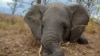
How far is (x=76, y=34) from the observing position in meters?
9.73

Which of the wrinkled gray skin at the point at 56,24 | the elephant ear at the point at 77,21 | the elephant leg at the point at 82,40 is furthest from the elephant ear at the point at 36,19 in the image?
the elephant leg at the point at 82,40

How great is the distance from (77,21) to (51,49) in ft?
7.39

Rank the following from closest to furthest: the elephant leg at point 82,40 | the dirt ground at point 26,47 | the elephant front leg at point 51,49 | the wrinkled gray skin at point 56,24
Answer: the elephant front leg at point 51,49 → the wrinkled gray skin at point 56,24 → the dirt ground at point 26,47 → the elephant leg at point 82,40

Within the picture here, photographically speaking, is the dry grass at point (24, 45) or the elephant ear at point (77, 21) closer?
the dry grass at point (24, 45)

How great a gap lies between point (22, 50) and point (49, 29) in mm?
879

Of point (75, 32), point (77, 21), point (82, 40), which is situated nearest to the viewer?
point (75, 32)

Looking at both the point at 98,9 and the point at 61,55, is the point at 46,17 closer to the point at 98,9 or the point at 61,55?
the point at 61,55

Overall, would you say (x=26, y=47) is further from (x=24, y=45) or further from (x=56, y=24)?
(x=56, y=24)

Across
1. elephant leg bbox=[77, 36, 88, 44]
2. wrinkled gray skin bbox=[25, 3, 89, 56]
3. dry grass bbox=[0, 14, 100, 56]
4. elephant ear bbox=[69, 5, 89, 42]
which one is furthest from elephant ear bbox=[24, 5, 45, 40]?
elephant leg bbox=[77, 36, 88, 44]

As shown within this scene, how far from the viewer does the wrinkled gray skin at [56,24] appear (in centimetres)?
824

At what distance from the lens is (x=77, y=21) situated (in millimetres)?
9984

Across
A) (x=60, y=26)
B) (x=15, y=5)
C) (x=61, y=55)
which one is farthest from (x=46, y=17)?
(x=15, y=5)

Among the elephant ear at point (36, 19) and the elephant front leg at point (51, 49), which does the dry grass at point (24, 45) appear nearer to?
the elephant ear at point (36, 19)

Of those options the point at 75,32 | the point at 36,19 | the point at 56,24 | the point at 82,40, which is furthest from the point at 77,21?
the point at 56,24
